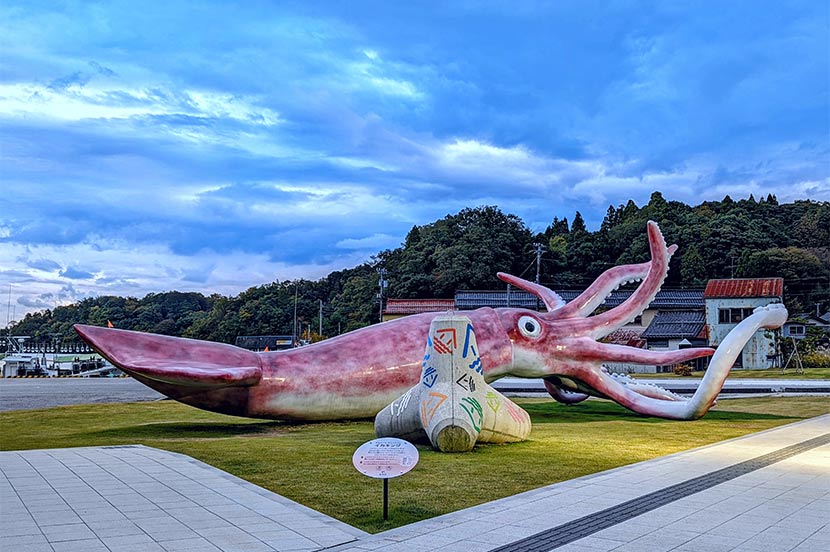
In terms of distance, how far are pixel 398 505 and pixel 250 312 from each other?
234 feet

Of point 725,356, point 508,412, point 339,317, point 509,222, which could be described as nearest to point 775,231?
point 509,222

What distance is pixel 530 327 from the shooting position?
16969 millimetres

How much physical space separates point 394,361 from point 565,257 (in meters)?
54.8

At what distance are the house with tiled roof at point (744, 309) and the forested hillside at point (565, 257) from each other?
34.8ft

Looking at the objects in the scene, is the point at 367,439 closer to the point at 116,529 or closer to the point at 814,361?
the point at 116,529

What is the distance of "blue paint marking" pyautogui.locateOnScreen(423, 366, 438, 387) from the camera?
39.7 feet

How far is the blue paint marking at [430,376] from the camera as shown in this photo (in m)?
12.1

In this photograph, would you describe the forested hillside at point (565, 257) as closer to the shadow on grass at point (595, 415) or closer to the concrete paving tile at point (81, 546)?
the shadow on grass at point (595, 415)

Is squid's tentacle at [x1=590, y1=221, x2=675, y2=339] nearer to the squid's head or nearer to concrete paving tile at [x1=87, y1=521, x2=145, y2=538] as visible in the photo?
the squid's head

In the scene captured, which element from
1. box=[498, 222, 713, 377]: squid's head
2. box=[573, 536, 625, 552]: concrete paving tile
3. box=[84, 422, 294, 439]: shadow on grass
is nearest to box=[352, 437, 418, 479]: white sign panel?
box=[573, 536, 625, 552]: concrete paving tile

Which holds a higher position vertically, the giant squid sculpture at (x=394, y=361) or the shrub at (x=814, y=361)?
the giant squid sculpture at (x=394, y=361)

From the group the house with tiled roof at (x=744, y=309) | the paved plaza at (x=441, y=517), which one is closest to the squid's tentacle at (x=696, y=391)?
the paved plaza at (x=441, y=517)

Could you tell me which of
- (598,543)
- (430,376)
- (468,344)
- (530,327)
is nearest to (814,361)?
(530,327)

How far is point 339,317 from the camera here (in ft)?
237
